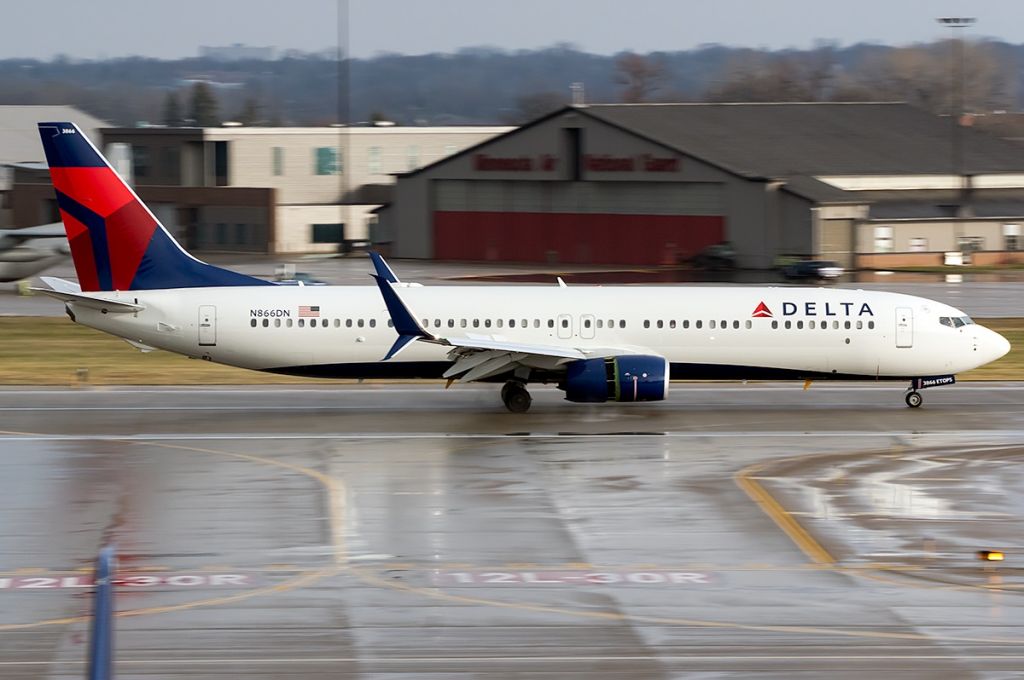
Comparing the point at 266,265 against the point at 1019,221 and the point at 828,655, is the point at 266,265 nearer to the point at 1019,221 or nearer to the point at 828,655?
the point at 1019,221

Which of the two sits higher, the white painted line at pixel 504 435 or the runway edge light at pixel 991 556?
the white painted line at pixel 504 435

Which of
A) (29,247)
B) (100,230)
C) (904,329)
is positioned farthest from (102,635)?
(29,247)

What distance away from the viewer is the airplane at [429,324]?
37.4 meters

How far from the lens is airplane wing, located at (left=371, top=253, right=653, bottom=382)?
34500 mm

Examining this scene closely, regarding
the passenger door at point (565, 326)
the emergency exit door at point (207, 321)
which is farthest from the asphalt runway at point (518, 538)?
the emergency exit door at point (207, 321)

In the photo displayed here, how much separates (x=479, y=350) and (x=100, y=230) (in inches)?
418

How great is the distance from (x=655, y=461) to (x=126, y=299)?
1508 cm

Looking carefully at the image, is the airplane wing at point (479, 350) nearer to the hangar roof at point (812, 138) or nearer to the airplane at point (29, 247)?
the airplane at point (29, 247)

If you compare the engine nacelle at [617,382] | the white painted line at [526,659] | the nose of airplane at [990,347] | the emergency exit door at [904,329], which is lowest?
the white painted line at [526,659]

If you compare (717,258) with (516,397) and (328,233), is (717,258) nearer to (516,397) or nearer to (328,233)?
(328,233)

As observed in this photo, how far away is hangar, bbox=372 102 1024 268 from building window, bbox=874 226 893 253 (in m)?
0.13

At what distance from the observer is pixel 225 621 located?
19422 mm

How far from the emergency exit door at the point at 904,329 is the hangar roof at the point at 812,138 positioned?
5685cm

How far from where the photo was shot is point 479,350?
117ft
